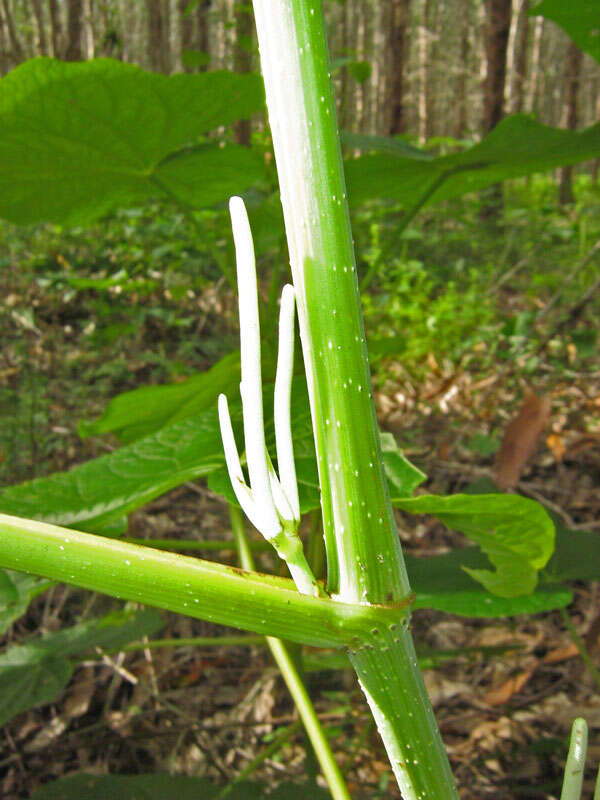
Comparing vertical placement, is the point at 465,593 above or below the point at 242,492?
below

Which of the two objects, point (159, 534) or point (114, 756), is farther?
point (159, 534)

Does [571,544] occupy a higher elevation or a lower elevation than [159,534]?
higher

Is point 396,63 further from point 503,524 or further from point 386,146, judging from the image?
point 503,524

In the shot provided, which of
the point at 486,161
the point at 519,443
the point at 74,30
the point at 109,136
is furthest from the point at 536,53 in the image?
the point at 109,136

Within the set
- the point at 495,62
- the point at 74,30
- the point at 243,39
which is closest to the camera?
the point at 243,39

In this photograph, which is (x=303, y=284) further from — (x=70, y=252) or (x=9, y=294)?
(x=70, y=252)

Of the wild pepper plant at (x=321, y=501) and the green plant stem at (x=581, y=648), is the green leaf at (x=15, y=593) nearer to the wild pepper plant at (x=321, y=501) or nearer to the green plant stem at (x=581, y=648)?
the wild pepper plant at (x=321, y=501)

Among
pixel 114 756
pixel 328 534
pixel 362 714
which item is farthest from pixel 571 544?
pixel 114 756

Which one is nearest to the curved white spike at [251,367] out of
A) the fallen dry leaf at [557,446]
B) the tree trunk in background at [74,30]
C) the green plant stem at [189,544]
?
the green plant stem at [189,544]
